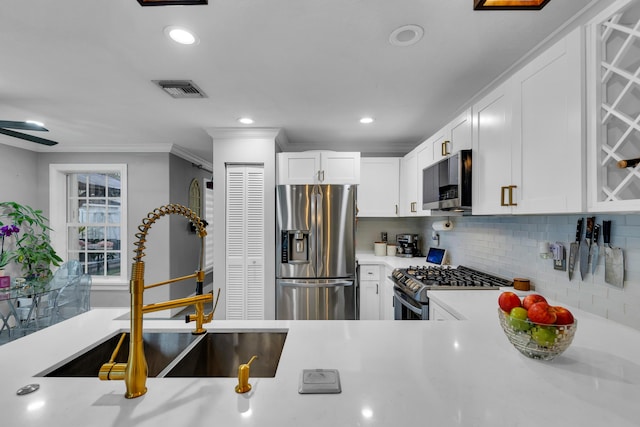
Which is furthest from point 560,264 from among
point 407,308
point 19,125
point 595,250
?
point 19,125

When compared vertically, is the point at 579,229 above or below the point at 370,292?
above

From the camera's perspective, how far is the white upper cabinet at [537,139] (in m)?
1.19

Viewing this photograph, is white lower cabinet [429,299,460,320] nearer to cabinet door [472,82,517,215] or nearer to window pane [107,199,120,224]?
cabinet door [472,82,517,215]

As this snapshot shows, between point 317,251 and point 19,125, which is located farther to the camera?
point 317,251

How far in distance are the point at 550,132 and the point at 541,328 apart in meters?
0.88

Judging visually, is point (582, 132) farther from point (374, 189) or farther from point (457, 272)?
point (374, 189)

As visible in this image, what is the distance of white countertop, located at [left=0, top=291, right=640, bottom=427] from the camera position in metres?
0.72

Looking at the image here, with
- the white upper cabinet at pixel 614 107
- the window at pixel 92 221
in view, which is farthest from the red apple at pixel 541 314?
the window at pixel 92 221

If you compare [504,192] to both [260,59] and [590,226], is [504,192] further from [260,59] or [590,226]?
[260,59]

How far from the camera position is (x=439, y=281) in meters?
2.22

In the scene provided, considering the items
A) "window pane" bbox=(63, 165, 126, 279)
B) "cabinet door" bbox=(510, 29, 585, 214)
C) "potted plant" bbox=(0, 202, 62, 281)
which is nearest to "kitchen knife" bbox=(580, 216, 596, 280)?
"cabinet door" bbox=(510, 29, 585, 214)

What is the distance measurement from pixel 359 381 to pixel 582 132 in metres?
1.26

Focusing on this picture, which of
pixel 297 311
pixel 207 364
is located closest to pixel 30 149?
pixel 297 311

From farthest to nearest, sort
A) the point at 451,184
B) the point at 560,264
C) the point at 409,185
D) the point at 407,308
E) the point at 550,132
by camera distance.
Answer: the point at 409,185, the point at 407,308, the point at 451,184, the point at 560,264, the point at 550,132
